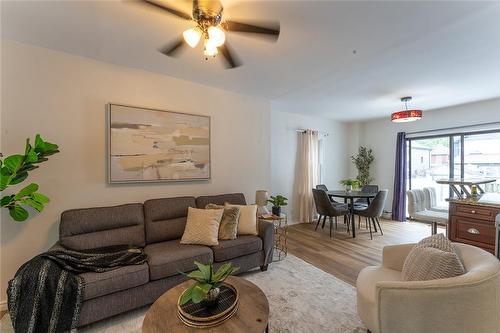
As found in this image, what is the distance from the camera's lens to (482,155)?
171 inches

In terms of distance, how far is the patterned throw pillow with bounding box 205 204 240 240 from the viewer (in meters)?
2.57

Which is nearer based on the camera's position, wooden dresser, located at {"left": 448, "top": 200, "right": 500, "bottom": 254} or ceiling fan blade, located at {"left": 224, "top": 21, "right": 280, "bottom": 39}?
ceiling fan blade, located at {"left": 224, "top": 21, "right": 280, "bottom": 39}

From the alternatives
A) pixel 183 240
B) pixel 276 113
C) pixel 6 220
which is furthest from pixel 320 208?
pixel 6 220

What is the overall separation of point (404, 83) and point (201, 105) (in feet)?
9.53

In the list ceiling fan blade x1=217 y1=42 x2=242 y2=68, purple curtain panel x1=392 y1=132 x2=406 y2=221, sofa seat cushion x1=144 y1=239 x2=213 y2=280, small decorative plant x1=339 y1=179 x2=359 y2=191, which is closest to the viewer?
ceiling fan blade x1=217 y1=42 x2=242 y2=68

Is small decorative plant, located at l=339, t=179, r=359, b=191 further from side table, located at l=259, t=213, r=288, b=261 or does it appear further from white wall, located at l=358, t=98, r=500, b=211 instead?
side table, located at l=259, t=213, r=288, b=261

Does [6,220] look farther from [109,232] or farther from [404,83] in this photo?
[404,83]

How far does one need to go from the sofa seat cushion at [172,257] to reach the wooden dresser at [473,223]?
9.50 ft

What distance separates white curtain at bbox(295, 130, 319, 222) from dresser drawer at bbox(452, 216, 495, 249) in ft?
8.65

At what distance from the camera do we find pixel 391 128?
5551mm

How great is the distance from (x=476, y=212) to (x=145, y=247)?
12.0 feet

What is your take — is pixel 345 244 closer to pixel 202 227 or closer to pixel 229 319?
pixel 202 227

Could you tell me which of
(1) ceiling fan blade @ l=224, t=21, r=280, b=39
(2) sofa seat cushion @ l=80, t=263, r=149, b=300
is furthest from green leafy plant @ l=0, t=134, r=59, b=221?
(1) ceiling fan blade @ l=224, t=21, r=280, b=39

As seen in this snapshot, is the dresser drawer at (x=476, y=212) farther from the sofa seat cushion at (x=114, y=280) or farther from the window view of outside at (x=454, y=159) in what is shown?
the sofa seat cushion at (x=114, y=280)
